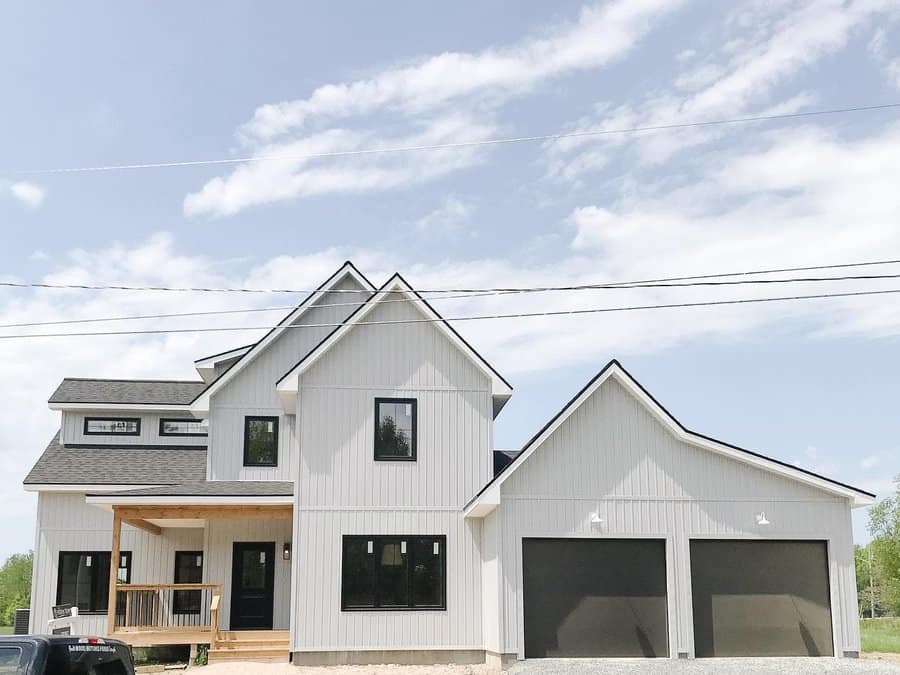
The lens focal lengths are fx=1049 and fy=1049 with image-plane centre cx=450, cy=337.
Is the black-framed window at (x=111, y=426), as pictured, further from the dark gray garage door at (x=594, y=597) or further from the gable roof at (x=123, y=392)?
the dark gray garage door at (x=594, y=597)

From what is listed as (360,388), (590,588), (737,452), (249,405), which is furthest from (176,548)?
(737,452)

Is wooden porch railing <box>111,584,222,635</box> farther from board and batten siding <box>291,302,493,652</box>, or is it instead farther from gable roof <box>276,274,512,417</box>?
gable roof <box>276,274,512,417</box>

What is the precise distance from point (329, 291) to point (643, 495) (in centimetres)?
839

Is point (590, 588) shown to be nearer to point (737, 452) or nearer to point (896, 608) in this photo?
point (737, 452)

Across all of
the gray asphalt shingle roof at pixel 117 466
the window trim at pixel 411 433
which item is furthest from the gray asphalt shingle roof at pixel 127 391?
the window trim at pixel 411 433

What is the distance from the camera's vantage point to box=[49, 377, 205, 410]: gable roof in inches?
1064

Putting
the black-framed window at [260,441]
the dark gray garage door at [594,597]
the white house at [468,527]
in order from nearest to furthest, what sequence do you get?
the dark gray garage door at [594,597] < the white house at [468,527] < the black-framed window at [260,441]

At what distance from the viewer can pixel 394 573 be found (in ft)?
68.9

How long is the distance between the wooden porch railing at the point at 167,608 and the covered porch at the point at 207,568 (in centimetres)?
2

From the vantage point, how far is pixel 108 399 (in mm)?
27219

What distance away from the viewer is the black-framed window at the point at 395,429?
70.9 ft

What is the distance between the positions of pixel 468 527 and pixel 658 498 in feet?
12.9

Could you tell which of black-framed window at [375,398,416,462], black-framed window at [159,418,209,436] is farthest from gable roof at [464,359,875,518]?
black-framed window at [159,418,209,436]

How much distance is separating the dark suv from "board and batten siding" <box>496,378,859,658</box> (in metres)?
11.2
